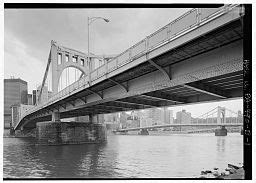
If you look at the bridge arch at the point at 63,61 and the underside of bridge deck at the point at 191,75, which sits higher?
the bridge arch at the point at 63,61

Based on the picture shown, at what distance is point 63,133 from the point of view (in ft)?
99.7

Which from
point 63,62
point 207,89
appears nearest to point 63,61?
point 63,62

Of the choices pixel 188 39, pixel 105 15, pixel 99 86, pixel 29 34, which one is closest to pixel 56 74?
pixel 99 86

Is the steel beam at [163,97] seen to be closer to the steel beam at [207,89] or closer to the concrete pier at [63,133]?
the steel beam at [207,89]

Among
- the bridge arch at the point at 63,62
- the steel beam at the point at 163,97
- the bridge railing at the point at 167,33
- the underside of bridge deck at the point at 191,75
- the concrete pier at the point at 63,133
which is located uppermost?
the bridge arch at the point at 63,62

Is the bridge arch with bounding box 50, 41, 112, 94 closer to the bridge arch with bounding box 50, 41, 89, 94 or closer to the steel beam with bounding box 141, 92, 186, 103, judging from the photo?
the bridge arch with bounding box 50, 41, 89, 94

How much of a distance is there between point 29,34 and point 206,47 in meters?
6.65

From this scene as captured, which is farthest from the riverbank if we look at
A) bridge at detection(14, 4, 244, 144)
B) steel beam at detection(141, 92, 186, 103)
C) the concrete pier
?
the concrete pier

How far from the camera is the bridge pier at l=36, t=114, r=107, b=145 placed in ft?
97.9

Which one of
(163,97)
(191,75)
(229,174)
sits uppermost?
(191,75)

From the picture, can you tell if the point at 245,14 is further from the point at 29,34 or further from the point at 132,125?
the point at 132,125

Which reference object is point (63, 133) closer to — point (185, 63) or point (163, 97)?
point (163, 97)

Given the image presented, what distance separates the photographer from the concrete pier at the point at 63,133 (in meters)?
29.8

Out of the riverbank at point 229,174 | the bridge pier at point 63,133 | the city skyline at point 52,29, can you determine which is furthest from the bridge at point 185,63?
the bridge pier at point 63,133
